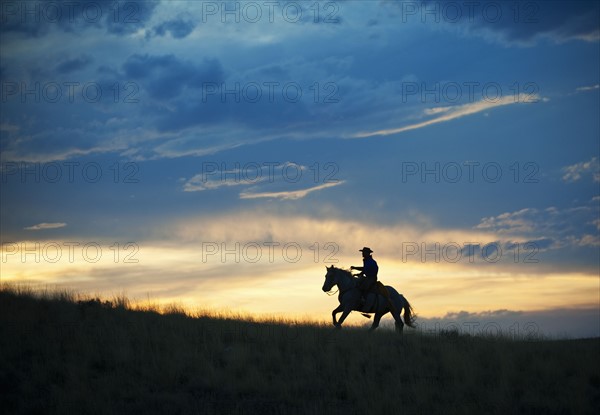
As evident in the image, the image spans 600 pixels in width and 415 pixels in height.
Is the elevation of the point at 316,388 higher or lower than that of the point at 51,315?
lower

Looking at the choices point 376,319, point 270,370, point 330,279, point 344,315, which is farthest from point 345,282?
point 270,370

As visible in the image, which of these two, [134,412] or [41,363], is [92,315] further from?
[134,412]

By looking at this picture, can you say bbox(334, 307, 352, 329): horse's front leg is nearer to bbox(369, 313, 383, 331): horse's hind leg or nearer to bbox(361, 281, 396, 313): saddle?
bbox(361, 281, 396, 313): saddle

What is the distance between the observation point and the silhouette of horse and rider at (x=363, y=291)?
2189cm

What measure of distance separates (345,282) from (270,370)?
22.6ft

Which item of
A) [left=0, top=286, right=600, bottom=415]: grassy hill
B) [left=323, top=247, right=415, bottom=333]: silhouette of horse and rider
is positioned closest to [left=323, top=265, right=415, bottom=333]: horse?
[left=323, top=247, right=415, bottom=333]: silhouette of horse and rider

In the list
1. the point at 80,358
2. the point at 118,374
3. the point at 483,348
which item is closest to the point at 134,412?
the point at 118,374

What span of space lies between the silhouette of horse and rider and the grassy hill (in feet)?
5.95

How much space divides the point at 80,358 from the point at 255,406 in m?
5.62

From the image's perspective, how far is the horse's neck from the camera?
869 inches

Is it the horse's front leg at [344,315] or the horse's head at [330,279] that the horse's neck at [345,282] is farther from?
the horse's front leg at [344,315]

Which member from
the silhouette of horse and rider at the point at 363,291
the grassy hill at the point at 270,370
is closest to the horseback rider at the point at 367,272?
the silhouette of horse and rider at the point at 363,291

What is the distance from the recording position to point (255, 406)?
13.6 m

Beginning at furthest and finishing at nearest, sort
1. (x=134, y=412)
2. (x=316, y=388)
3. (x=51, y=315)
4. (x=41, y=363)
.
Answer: (x=51, y=315), (x=41, y=363), (x=316, y=388), (x=134, y=412)
